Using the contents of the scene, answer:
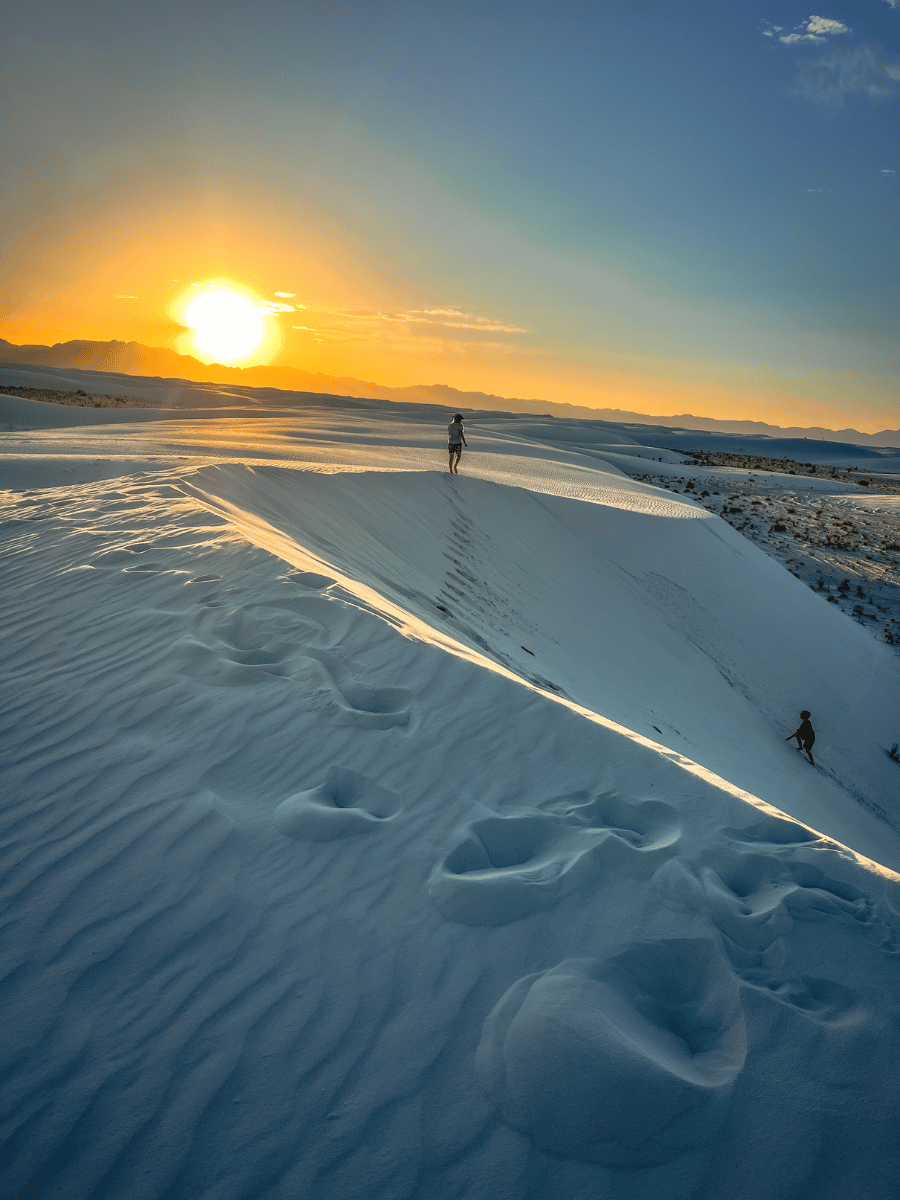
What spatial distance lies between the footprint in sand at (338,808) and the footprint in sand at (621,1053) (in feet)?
3.11

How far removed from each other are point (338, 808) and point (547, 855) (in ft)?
2.99

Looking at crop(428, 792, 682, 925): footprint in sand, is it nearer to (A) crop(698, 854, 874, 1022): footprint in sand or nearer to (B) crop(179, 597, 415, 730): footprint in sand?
(A) crop(698, 854, 874, 1022): footprint in sand

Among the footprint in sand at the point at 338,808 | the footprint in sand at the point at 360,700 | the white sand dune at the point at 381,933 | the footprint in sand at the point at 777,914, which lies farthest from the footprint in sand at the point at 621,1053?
the footprint in sand at the point at 360,700

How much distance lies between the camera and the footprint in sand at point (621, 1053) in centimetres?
163

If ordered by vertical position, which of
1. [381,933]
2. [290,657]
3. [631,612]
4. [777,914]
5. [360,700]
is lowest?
[631,612]

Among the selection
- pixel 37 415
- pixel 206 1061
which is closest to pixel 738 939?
pixel 206 1061

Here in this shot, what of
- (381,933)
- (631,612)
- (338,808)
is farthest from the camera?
(631,612)

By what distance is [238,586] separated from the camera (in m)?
4.77

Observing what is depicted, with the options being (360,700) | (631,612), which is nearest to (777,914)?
(360,700)

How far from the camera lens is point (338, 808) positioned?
2791 mm

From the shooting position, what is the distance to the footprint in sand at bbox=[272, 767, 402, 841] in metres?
2.62

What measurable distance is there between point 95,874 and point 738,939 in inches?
91.0

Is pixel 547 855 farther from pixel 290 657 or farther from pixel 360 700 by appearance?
pixel 290 657

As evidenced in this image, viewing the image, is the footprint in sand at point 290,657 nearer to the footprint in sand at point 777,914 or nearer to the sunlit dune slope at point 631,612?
the sunlit dune slope at point 631,612
